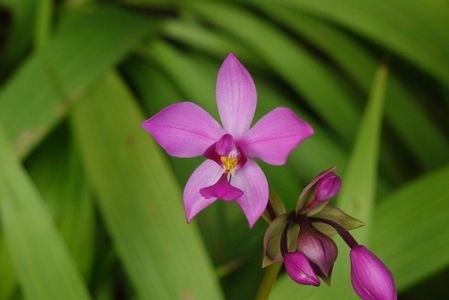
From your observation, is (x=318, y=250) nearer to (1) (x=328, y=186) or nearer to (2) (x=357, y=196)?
(1) (x=328, y=186)

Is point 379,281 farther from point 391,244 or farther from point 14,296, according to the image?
point 14,296

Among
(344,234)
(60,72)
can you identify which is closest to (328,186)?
(344,234)

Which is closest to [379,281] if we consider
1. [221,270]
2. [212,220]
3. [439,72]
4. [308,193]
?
[308,193]

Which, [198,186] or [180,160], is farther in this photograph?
[180,160]

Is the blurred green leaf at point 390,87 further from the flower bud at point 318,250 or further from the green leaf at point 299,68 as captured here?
the flower bud at point 318,250

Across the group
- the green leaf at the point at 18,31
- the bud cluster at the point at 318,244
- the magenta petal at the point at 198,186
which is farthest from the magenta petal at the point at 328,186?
the green leaf at the point at 18,31

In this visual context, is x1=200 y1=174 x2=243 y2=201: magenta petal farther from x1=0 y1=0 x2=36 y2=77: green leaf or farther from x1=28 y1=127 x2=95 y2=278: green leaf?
x1=0 y1=0 x2=36 y2=77: green leaf

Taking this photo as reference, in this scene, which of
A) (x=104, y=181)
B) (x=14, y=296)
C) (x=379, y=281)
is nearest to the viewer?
(x=379, y=281)
